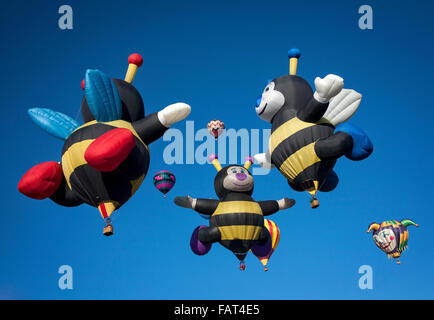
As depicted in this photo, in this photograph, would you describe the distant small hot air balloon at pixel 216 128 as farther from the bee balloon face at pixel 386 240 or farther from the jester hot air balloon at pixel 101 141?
the bee balloon face at pixel 386 240

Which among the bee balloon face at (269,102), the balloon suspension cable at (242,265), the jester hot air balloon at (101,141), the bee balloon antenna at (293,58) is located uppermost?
the bee balloon antenna at (293,58)

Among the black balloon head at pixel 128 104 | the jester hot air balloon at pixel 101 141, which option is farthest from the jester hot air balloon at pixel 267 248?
the black balloon head at pixel 128 104

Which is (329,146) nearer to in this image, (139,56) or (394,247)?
(139,56)

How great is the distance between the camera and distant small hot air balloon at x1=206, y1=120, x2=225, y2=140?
37.3ft

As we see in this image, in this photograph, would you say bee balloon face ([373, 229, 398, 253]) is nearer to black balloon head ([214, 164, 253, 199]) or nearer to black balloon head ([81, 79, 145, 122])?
black balloon head ([214, 164, 253, 199])

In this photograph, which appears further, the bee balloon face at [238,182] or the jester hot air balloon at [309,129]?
the bee balloon face at [238,182]

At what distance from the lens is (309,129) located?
9.02 m

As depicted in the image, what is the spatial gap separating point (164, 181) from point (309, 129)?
12.9 ft

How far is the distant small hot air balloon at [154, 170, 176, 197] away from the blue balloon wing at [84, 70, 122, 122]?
3.39 metres

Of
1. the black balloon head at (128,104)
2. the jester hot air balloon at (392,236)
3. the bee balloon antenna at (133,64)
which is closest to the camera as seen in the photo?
the black balloon head at (128,104)

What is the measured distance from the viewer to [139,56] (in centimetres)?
943

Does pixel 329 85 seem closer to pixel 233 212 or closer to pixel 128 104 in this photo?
pixel 233 212

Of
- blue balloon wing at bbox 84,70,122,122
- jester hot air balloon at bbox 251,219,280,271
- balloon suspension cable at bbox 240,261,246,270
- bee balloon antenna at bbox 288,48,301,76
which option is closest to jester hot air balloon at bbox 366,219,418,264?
jester hot air balloon at bbox 251,219,280,271

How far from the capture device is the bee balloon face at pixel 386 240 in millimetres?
12501
